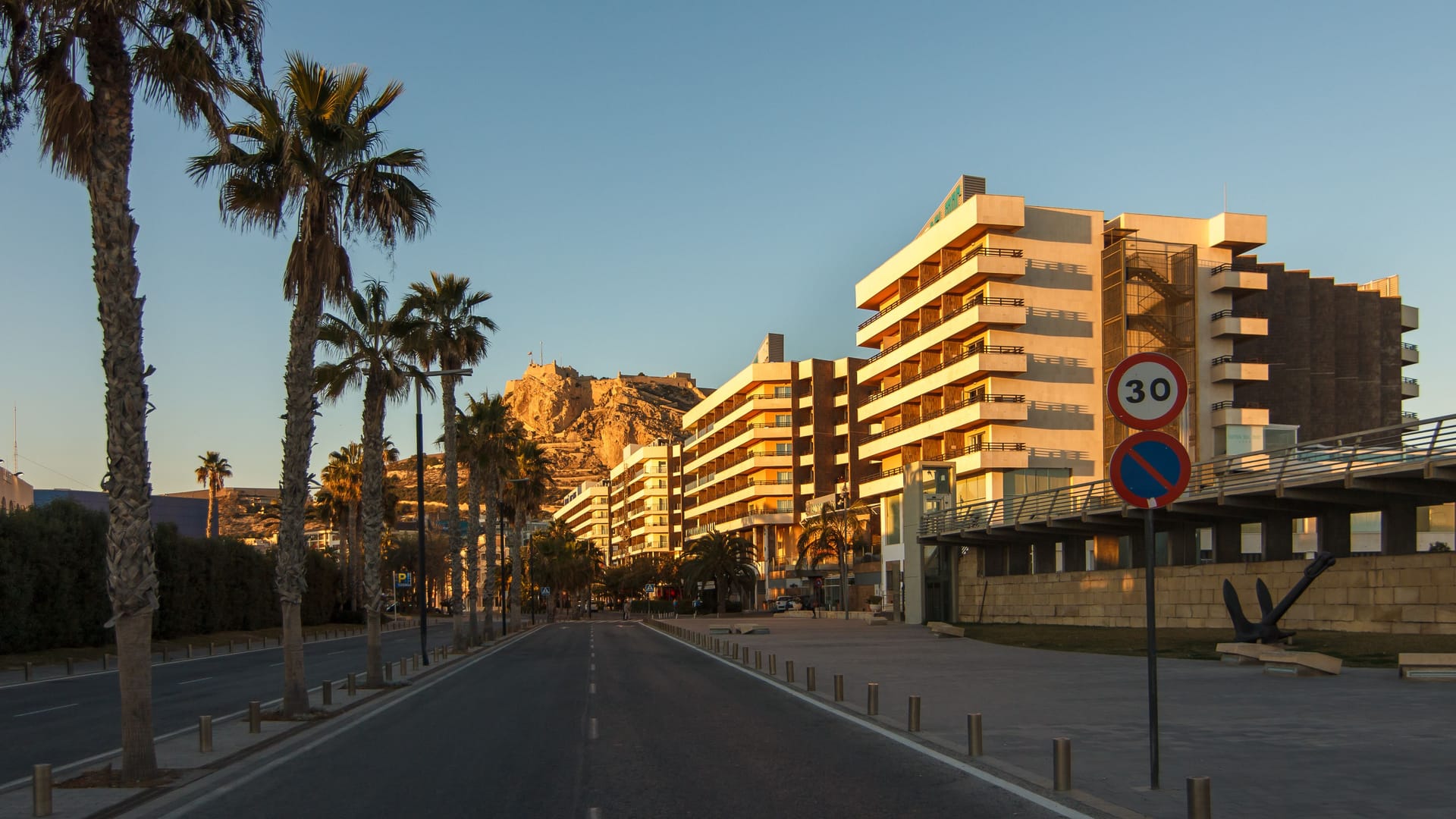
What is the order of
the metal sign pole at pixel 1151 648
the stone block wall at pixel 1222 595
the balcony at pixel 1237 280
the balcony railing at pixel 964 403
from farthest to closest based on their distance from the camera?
the balcony at pixel 1237 280, the balcony railing at pixel 964 403, the stone block wall at pixel 1222 595, the metal sign pole at pixel 1151 648

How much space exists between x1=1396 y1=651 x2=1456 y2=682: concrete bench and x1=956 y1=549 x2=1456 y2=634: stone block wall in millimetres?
7939

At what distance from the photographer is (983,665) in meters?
28.7

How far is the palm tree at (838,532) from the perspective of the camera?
8038 cm

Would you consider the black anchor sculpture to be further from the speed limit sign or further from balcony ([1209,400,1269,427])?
balcony ([1209,400,1269,427])

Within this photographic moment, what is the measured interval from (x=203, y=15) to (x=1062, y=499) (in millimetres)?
50388

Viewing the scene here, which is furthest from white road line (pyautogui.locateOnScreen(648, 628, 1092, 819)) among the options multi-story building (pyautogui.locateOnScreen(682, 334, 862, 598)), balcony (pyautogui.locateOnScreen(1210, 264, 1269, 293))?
multi-story building (pyautogui.locateOnScreen(682, 334, 862, 598))

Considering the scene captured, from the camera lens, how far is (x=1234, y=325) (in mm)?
69312

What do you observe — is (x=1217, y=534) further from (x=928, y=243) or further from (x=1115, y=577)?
(x=928, y=243)

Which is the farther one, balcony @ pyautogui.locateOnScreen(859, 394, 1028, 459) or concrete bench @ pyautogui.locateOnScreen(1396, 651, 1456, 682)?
balcony @ pyautogui.locateOnScreen(859, 394, 1028, 459)

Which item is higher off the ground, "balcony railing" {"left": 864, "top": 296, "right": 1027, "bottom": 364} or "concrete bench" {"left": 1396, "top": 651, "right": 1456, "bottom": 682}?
"balcony railing" {"left": 864, "top": 296, "right": 1027, "bottom": 364}

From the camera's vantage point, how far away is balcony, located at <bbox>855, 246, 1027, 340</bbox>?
6762 centimetres

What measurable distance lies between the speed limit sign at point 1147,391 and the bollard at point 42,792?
990 centimetres

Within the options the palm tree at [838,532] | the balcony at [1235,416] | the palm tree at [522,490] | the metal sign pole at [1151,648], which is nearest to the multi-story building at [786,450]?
the palm tree at [838,532]

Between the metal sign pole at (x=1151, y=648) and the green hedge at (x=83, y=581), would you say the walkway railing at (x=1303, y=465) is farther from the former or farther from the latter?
the green hedge at (x=83, y=581)
